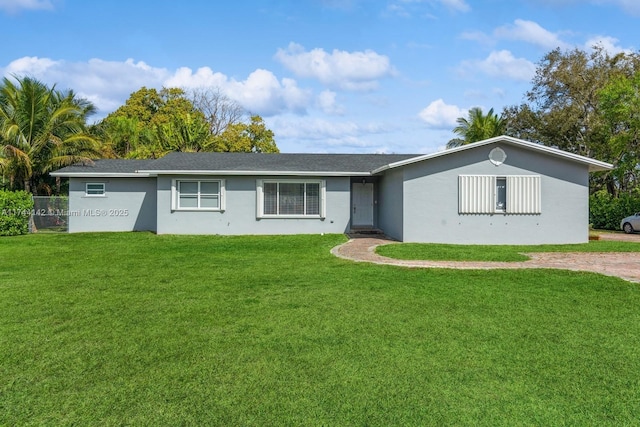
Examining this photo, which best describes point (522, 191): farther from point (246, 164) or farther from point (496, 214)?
point (246, 164)

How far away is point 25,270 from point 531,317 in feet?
33.1

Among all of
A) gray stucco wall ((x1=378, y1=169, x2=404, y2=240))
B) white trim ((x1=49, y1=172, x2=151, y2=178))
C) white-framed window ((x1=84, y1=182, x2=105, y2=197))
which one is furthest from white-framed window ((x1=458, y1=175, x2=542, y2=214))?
white-framed window ((x1=84, y1=182, x2=105, y2=197))

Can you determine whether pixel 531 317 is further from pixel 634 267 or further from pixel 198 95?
pixel 198 95

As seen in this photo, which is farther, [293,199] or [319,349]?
[293,199]

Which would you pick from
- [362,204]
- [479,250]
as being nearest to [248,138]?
[362,204]

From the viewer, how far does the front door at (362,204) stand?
19.0 meters

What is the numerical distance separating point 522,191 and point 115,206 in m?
16.5

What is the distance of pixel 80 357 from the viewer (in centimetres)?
441

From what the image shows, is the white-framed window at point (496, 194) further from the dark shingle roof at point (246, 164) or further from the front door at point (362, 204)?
the front door at point (362, 204)

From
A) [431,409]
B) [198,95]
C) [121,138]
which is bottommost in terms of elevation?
[431,409]

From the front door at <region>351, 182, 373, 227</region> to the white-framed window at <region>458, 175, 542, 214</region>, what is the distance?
5054 millimetres

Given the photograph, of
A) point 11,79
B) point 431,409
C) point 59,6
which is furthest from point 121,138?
point 431,409

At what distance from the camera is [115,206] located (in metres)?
18.8

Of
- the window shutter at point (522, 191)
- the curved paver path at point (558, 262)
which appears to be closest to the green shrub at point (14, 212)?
the curved paver path at point (558, 262)
